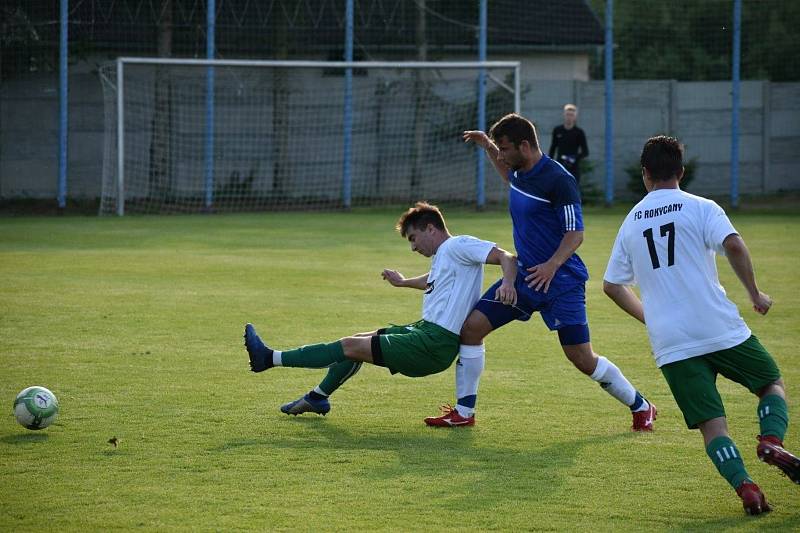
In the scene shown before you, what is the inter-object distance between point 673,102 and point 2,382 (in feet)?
77.5

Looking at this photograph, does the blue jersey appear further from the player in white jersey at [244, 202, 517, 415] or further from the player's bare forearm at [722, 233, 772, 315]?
the player's bare forearm at [722, 233, 772, 315]

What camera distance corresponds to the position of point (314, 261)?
15492 mm

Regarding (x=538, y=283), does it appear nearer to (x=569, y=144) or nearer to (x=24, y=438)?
(x=24, y=438)

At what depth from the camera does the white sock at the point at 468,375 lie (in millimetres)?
6859

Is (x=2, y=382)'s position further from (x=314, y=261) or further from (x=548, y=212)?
(x=314, y=261)

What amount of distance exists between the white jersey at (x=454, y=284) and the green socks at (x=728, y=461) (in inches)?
82.9

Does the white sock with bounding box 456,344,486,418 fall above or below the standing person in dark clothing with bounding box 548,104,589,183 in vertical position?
below

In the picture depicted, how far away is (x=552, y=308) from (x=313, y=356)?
1.52 metres

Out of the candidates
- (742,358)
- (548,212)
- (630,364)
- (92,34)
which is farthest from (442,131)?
(742,358)

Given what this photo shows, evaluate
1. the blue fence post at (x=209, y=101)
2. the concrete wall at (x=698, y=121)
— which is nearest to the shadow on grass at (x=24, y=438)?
the blue fence post at (x=209, y=101)

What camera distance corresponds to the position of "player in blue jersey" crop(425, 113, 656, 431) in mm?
6699

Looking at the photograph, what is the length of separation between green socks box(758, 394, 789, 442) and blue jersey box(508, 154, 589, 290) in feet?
5.64

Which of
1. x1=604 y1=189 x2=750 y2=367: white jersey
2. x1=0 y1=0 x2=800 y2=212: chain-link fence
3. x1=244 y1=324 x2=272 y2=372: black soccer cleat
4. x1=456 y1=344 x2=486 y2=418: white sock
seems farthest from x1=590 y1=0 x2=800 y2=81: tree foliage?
x1=604 y1=189 x2=750 y2=367: white jersey

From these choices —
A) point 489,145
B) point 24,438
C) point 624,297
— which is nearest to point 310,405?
point 24,438
